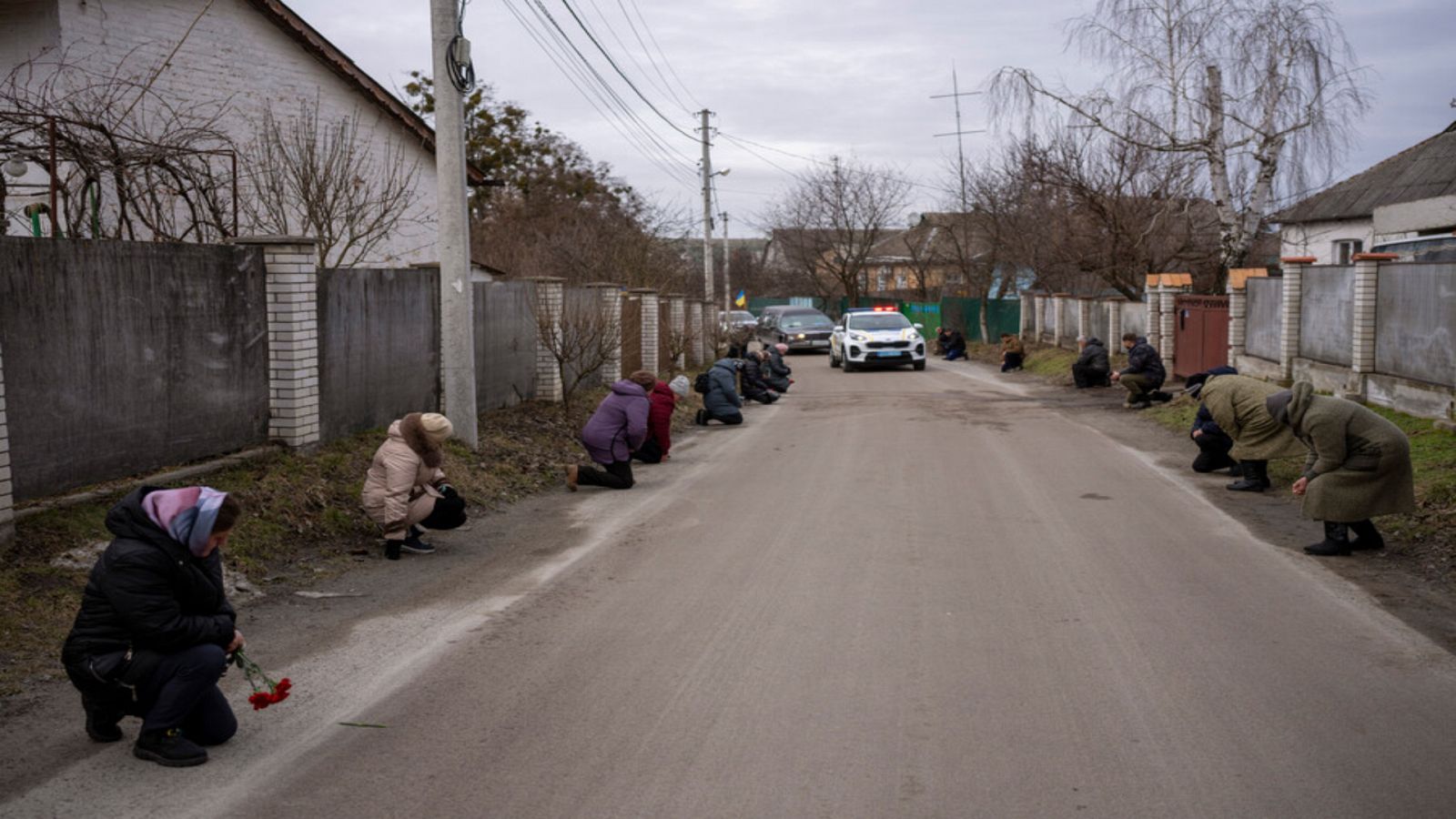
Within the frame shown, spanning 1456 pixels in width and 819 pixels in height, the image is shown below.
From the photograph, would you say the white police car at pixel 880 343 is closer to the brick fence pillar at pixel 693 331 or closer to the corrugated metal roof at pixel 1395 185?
the brick fence pillar at pixel 693 331

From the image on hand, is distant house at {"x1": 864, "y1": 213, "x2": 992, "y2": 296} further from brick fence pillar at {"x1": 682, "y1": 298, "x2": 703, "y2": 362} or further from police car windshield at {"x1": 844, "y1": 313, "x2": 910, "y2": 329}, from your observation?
brick fence pillar at {"x1": 682, "y1": 298, "x2": 703, "y2": 362}

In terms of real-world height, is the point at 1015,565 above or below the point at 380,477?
below

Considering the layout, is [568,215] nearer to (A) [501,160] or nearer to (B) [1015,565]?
(A) [501,160]

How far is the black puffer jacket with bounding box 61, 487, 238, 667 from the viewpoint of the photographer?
4664mm

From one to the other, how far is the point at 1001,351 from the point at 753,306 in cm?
4182

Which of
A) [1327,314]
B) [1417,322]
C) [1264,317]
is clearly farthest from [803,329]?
[1417,322]

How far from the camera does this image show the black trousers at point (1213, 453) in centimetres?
1259

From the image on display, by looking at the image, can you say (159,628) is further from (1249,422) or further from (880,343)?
(880,343)

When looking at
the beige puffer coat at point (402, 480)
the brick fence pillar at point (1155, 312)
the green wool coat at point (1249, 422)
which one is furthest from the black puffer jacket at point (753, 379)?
the beige puffer coat at point (402, 480)

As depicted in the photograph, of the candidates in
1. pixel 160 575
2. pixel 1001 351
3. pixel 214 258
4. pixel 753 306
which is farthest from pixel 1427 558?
pixel 753 306

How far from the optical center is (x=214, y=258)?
9.72m

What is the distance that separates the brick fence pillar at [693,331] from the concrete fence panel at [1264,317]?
12721 millimetres

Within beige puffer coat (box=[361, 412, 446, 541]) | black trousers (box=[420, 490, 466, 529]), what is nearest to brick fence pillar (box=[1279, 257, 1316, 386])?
black trousers (box=[420, 490, 466, 529])

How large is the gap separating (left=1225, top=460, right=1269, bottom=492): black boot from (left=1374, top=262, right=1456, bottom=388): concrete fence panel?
318cm
